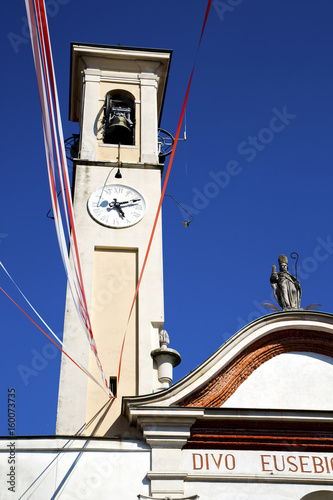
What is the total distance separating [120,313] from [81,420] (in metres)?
2.76

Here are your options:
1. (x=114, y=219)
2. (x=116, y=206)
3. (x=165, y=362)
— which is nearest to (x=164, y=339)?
(x=165, y=362)

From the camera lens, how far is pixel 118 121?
20.2m

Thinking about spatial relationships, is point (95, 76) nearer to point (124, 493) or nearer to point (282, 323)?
point (282, 323)

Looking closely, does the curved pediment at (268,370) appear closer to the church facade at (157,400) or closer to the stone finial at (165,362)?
the church facade at (157,400)

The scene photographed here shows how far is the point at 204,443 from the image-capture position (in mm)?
13383

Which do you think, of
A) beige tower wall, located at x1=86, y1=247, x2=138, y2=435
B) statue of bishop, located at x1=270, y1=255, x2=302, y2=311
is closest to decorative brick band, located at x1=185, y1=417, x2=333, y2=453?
beige tower wall, located at x1=86, y1=247, x2=138, y2=435

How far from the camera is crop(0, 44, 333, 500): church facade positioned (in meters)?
12.8

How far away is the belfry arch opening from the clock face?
1.92 meters

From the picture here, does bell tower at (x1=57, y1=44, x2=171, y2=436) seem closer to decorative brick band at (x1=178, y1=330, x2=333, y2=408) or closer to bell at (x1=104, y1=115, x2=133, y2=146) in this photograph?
bell at (x1=104, y1=115, x2=133, y2=146)

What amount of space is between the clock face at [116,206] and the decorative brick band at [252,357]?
4.95m

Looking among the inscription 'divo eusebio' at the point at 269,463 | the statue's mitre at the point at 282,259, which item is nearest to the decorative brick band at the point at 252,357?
the inscription 'divo eusebio' at the point at 269,463

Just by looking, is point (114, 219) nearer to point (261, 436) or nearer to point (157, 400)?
point (157, 400)

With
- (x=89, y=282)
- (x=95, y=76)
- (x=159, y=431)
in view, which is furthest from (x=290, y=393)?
(x=95, y=76)

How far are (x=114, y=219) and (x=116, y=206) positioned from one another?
40 centimetres
